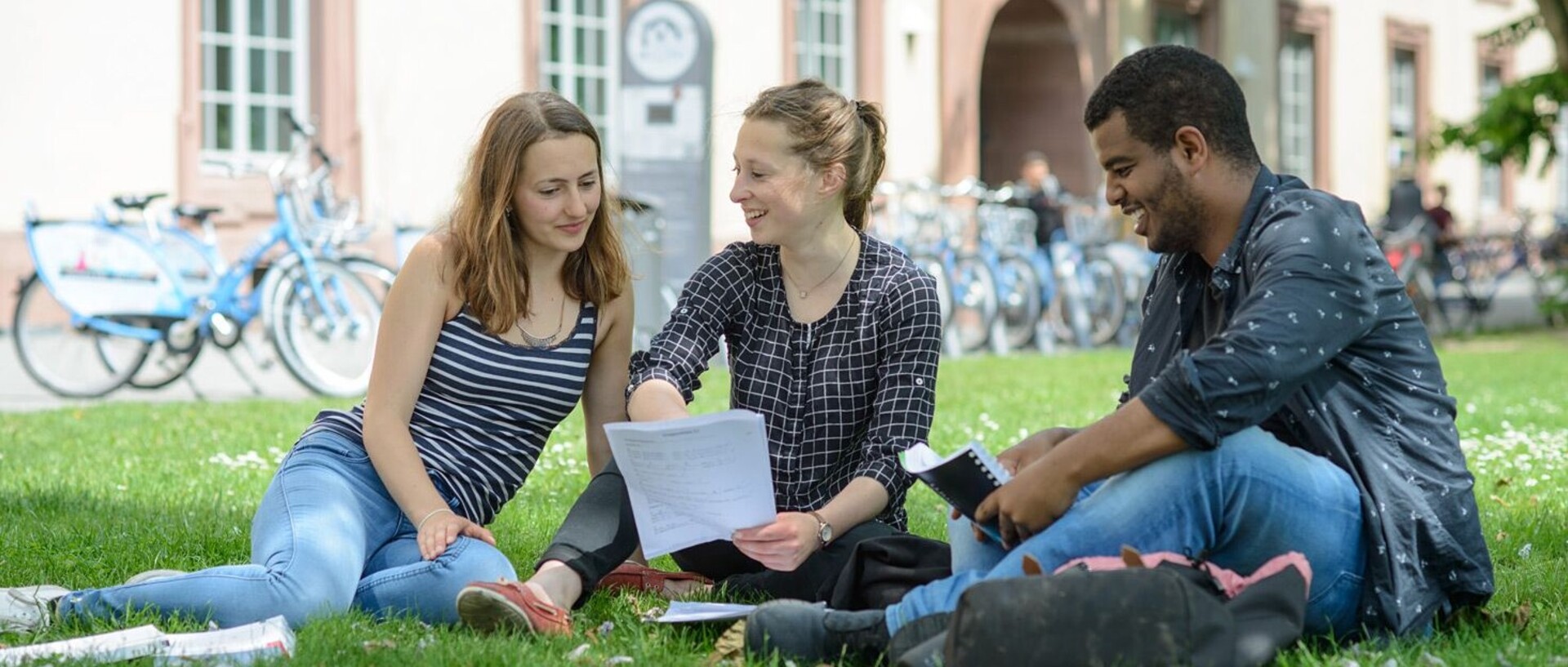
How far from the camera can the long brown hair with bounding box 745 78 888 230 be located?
157 inches

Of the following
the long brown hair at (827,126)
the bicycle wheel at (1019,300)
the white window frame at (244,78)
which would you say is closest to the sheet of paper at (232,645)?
the long brown hair at (827,126)

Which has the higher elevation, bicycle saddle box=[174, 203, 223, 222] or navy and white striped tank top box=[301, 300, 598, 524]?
bicycle saddle box=[174, 203, 223, 222]

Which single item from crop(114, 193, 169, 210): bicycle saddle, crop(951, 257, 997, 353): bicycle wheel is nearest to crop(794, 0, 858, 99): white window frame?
crop(951, 257, 997, 353): bicycle wheel

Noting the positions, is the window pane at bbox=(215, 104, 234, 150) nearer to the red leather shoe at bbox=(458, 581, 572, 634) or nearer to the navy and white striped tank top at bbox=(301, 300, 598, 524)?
the navy and white striped tank top at bbox=(301, 300, 598, 524)

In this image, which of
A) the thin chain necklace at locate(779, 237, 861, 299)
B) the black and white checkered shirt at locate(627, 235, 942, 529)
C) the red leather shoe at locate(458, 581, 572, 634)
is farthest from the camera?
the thin chain necklace at locate(779, 237, 861, 299)

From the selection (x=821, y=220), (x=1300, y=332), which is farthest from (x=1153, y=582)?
(x=821, y=220)

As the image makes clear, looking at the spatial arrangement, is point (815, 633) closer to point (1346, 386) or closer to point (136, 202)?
point (1346, 386)

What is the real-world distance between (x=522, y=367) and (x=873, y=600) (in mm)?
1016

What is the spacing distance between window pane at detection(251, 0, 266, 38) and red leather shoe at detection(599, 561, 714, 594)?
35.8 ft

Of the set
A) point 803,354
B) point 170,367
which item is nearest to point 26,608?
point 803,354

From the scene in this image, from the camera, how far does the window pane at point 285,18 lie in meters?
14.4

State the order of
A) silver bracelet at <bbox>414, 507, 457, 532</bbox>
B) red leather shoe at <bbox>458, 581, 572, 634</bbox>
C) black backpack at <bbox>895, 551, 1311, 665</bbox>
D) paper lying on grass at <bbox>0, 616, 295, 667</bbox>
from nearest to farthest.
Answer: black backpack at <bbox>895, 551, 1311, 665</bbox> < paper lying on grass at <bbox>0, 616, 295, 667</bbox> < red leather shoe at <bbox>458, 581, 572, 634</bbox> < silver bracelet at <bbox>414, 507, 457, 532</bbox>

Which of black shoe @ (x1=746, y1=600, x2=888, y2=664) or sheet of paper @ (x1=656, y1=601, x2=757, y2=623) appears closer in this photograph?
black shoe @ (x1=746, y1=600, x2=888, y2=664)

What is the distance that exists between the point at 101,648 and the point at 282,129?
455 inches
